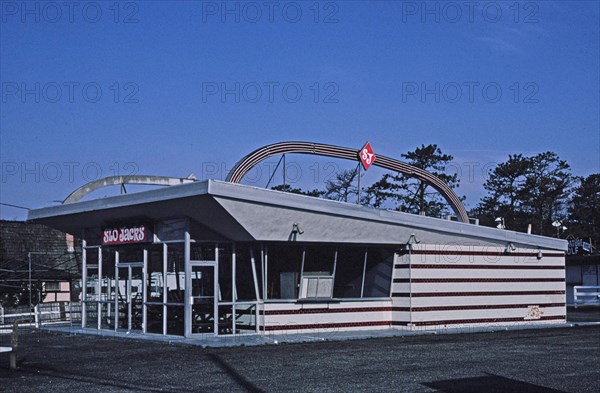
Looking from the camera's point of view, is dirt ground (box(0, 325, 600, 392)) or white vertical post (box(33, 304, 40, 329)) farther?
white vertical post (box(33, 304, 40, 329))

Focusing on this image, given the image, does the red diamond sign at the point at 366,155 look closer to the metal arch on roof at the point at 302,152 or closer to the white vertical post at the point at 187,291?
the metal arch on roof at the point at 302,152

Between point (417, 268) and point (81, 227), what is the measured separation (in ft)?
38.5

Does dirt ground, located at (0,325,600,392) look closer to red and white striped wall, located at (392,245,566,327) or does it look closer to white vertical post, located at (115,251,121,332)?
white vertical post, located at (115,251,121,332)

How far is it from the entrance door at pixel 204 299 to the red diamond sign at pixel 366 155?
22.8 feet

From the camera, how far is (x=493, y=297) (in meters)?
28.7

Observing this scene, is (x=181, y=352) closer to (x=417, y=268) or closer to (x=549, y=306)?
(x=417, y=268)

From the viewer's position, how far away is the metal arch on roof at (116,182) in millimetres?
37844

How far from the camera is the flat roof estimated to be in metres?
22.0

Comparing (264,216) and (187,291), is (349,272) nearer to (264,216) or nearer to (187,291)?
(264,216)

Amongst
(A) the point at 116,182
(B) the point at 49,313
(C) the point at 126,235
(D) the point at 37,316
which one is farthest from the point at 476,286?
(A) the point at 116,182

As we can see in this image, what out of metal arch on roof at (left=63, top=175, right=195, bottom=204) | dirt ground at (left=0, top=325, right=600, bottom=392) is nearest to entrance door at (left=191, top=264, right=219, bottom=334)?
dirt ground at (left=0, top=325, right=600, bottom=392)

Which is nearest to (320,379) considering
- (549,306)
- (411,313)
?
(411,313)

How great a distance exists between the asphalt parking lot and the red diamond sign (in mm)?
6787

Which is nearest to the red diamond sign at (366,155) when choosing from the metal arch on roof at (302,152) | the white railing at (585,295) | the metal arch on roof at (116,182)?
the metal arch on roof at (302,152)
